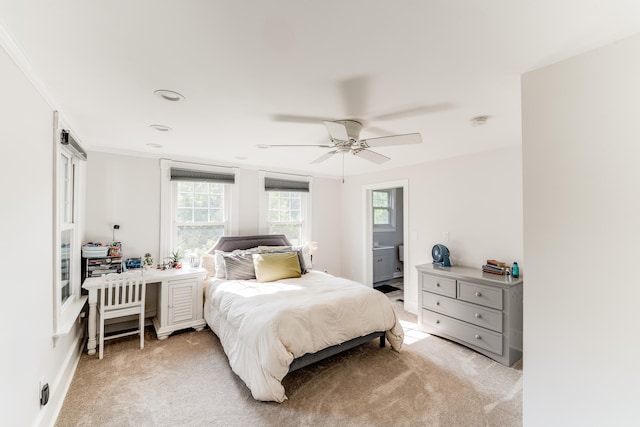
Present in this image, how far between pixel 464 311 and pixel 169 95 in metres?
3.52

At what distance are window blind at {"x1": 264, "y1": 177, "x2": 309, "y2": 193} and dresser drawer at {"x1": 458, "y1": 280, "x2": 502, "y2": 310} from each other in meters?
2.96

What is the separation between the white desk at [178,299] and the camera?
330cm

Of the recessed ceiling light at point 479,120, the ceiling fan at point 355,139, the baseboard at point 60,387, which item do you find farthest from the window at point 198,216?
the recessed ceiling light at point 479,120

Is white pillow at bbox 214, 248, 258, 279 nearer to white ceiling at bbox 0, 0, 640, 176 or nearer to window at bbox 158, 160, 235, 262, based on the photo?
window at bbox 158, 160, 235, 262

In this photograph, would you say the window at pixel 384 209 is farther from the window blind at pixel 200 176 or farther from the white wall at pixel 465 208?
the window blind at pixel 200 176

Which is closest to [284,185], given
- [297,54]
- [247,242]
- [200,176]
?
[247,242]

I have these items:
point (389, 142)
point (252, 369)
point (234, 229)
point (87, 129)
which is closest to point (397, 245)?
point (234, 229)

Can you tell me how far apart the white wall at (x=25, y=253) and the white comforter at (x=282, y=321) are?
128cm

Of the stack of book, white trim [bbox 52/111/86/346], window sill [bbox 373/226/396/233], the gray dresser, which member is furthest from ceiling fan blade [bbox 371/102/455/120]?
window sill [bbox 373/226/396/233]

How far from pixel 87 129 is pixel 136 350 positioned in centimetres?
236

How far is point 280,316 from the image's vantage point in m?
2.30

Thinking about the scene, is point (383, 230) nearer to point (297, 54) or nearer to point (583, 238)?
point (583, 238)

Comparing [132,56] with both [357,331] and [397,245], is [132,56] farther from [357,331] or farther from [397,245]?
[397,245]

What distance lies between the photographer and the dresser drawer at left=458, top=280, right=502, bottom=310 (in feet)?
9.30
